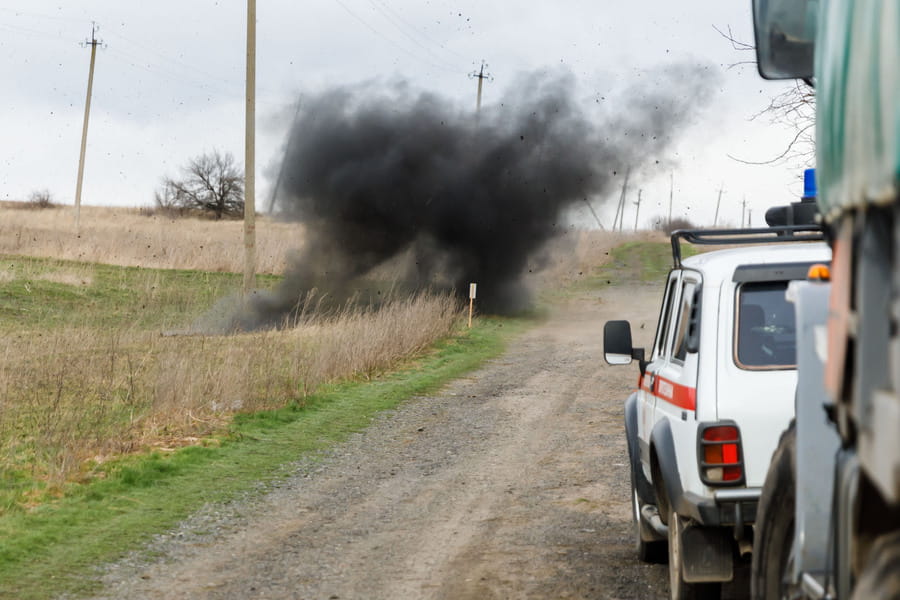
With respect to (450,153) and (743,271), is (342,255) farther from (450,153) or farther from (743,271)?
(743,271)

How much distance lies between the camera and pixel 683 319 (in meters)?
5.86

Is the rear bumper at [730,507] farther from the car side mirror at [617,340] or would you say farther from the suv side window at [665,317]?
the car side mirror at [617,340]

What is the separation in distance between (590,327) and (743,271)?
998 inches

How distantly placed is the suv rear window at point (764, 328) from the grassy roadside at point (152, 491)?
409 cm

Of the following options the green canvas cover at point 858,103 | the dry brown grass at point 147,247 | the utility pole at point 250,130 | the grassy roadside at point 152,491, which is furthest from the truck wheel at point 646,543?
the dry brown grass at point 147,247

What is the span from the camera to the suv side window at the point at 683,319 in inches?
223

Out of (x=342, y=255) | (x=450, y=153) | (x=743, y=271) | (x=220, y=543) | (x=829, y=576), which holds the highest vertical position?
(x=450, y=153)

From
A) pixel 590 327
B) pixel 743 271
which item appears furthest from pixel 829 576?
pixel 590 327

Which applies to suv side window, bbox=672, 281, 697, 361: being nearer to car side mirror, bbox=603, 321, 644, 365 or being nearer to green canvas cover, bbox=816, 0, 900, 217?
car side mirror, bbox=603, 321, 644, 365

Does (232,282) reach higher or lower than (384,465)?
higher

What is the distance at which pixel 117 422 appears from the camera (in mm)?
11586

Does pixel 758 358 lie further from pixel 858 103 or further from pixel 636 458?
pixel 858 103

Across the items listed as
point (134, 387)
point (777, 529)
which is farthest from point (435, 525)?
point (134, 387)

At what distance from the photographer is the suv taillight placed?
4.88m
